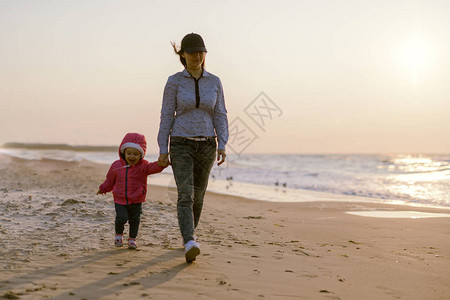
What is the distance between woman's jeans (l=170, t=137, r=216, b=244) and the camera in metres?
3.94

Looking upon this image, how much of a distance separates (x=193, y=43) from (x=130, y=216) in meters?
1.88

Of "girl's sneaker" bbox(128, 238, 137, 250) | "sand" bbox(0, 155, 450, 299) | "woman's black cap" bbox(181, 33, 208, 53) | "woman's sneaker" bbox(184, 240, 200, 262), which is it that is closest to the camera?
"sand" bbox(0, 155, 450, 299)

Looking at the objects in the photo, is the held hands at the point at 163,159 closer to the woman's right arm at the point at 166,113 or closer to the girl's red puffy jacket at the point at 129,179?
the woman's right arm at the point at 166,113

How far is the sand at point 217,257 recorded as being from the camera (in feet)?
10.6

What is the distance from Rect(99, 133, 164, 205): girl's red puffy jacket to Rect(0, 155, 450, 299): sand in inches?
21.1

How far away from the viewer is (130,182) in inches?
174

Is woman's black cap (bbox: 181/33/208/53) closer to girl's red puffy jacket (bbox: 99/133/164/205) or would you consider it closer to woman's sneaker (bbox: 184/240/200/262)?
girl's red puffy jacket (bbox: 99/133/164/205)

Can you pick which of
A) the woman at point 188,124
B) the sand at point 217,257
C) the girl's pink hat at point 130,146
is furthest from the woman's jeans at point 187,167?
the girl's pink hat at point 130,146

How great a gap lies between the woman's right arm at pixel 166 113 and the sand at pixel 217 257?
108cm

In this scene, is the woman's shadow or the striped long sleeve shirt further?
the striped long sleeve shirt

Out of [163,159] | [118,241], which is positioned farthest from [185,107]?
[118,241]

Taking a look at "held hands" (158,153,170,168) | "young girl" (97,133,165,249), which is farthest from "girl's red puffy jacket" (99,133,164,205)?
"held hands" (158,153,170,168)

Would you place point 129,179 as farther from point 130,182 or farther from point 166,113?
point 166,113

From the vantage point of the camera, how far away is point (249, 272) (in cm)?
371
